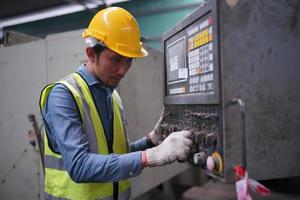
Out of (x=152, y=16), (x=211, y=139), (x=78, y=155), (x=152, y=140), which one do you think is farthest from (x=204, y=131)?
(x=152, y=16)

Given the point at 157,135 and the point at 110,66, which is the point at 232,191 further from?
the point at 110,66

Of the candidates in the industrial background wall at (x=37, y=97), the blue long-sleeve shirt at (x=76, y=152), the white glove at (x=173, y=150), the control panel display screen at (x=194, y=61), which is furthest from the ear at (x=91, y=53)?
the industrial background wall at (x=37, y=97)

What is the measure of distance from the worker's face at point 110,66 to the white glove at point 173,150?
1.01ft

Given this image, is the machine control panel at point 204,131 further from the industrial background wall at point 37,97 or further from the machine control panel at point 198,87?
the industrial background wall at point 37,97

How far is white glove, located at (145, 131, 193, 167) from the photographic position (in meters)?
0.84

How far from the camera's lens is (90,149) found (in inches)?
39.8

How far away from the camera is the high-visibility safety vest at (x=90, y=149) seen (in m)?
1.01

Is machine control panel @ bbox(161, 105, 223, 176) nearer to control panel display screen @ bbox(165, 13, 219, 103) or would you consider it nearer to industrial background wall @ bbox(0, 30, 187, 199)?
control panel display screen @ bbox(165, 13, 219, 103)

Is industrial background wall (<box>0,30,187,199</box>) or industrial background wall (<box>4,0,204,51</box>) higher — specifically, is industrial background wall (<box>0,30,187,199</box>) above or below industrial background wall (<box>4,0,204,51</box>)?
below

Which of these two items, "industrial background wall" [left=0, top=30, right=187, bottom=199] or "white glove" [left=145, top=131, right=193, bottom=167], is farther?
"industrial background wall" [left=0, top=30, right=187, bottom=199]

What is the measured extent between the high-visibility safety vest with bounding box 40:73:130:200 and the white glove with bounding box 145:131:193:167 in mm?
217

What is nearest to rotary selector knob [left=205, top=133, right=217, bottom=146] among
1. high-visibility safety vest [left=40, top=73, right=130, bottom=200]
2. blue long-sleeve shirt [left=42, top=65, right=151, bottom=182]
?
blue long-sleeve shirt [left=42, top=65, right=151, bottom=182]

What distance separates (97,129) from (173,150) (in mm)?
293

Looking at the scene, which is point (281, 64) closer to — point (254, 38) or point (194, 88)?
point (254, 38)
